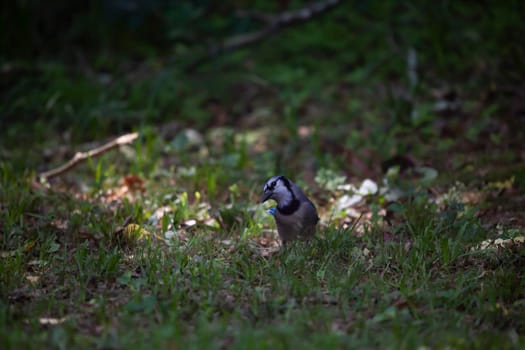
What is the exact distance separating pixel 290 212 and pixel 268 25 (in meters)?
3.76

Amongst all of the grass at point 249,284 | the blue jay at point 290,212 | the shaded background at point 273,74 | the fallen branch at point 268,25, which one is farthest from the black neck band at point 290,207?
the fallen branch at point 268,25

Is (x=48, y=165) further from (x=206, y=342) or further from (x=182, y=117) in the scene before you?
(x=206, y=342)

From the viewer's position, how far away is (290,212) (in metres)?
3.88

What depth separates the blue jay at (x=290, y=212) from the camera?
3.86 m

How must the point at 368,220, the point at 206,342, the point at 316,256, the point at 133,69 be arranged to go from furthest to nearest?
the point at 133,69
the point at 368,220
the point at 316,256
the point at 206,342

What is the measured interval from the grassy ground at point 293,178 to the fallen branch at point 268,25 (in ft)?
0.60

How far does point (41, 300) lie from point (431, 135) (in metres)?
3.81

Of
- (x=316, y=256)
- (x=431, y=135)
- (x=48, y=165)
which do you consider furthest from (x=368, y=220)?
(x=48, y=165)

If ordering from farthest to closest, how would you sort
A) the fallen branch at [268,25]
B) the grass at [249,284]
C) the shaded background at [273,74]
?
the fallen branch at [268,25] < the shaded background at [273,74] < the grass at [249,284]

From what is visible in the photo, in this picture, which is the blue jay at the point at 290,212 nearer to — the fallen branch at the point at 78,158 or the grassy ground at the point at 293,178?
the grassy ground at the point at 293,178

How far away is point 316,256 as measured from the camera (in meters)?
3.80

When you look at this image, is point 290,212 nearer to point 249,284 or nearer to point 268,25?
point 249,284

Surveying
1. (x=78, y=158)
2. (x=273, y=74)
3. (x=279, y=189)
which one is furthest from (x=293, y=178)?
(x=273, y=74)

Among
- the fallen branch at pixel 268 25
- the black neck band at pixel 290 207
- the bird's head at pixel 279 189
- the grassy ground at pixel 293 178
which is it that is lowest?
the grassy ground at pixel 293 178
